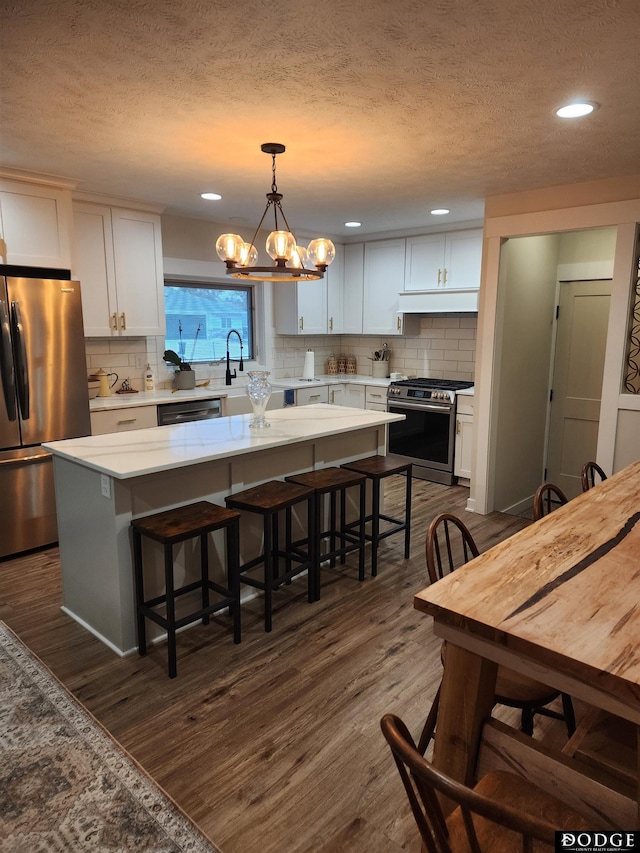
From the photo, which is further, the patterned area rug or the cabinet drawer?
the cabinet drawer

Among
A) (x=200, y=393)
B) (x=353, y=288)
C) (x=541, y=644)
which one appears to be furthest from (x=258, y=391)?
(x=353, y=288)

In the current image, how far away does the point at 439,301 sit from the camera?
541 centimetres

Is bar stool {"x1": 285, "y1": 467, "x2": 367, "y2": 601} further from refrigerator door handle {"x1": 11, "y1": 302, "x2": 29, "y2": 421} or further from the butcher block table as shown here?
refrigerator door handle {"x1": 11, "y1": 302, "x2": 29, "y2": 421}

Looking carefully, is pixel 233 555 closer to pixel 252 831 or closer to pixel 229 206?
pixel 252 831

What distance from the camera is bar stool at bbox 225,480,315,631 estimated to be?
276 centimetres

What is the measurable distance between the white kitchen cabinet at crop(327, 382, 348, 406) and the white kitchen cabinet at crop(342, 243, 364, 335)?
0.67 m

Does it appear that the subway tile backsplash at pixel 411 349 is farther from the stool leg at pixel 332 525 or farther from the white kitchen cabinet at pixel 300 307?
the stool leg at pixel 332 525

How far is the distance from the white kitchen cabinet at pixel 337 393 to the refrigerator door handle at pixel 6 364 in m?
3.20

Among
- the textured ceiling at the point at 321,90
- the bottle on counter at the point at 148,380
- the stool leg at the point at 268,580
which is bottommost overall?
the stool leg at the point at 268,580

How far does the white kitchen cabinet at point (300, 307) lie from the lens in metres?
5.86

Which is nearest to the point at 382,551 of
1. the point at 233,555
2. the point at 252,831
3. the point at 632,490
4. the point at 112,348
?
the point at 233,555

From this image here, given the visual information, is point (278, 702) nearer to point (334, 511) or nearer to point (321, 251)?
point (334, 511)

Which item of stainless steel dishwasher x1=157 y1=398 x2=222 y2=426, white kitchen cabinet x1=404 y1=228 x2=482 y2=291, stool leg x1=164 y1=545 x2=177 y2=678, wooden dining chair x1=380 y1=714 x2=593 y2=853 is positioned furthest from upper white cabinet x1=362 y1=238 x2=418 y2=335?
wooden dining chair x1=380 y1=714 x2=593 y2=853

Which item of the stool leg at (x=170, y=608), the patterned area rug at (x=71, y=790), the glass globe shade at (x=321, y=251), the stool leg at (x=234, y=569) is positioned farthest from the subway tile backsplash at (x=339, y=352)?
the patterned area rug at (x=71, y=790)
